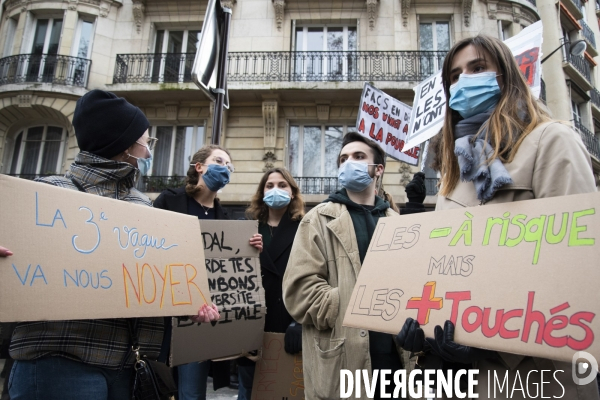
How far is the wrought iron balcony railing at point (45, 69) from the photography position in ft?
37.5

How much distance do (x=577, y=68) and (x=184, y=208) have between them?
58.2 ft

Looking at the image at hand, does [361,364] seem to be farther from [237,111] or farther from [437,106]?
[237,111]

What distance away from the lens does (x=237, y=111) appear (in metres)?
11.3

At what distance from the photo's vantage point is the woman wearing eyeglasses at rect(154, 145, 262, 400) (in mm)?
2742

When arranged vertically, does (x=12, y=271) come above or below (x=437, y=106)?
below

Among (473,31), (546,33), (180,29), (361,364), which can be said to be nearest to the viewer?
(361,364)

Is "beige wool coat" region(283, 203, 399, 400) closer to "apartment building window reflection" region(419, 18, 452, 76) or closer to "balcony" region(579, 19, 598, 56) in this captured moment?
"apartment building window reflection" region(419, 18, 452, 76)

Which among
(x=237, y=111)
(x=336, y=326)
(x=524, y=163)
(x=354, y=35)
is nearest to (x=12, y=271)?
(x=336, y=326)

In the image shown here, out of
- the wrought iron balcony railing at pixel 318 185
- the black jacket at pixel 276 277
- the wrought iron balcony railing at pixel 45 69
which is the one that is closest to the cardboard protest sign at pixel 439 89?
the black jacket at pixel 276 277

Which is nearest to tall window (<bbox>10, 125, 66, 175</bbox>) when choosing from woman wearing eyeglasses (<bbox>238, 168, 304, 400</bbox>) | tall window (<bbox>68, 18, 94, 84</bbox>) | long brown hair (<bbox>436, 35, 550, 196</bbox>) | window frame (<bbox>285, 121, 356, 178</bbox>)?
tall window (<bbox>68, 18, 94, 84</bbox>)

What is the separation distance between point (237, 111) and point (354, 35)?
4.21m

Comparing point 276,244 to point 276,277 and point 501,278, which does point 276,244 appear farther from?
point 501,278

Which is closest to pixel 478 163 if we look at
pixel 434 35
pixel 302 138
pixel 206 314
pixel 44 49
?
pixel 206 314

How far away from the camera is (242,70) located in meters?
11.3
